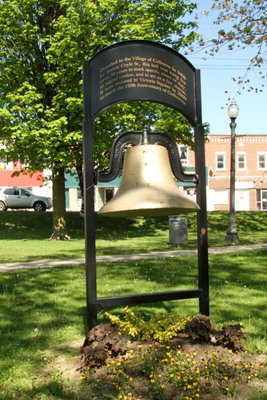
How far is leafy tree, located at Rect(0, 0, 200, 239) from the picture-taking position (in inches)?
602

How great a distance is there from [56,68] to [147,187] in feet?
47.2

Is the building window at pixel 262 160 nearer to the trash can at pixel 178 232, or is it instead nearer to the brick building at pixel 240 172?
the brick building at pixel 240 172

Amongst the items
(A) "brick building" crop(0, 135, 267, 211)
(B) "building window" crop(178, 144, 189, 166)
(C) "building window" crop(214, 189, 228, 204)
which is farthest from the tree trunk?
(C) "building window" crop(214, 189, 228, 204)

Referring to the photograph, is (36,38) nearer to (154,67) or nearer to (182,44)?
(182,44)

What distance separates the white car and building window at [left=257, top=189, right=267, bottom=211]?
22148 millimetres

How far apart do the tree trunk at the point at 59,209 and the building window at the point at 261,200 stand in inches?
1119

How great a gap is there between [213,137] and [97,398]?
135 feet

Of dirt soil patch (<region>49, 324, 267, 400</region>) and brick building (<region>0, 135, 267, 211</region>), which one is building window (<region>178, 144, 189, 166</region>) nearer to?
brick building (<region>0, 135, 267, 211</region>)

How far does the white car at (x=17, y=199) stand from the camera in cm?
2895

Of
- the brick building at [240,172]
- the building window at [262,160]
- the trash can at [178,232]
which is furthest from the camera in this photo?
the building window at [262,160]

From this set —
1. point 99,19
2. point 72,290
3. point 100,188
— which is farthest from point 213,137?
point 72,290

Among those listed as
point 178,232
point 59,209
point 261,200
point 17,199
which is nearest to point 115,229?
point 59,209

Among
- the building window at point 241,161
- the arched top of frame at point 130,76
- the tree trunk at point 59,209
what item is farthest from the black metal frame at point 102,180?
the building window at point 241,161

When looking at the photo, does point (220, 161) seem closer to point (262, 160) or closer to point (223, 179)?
point (223, 179)
